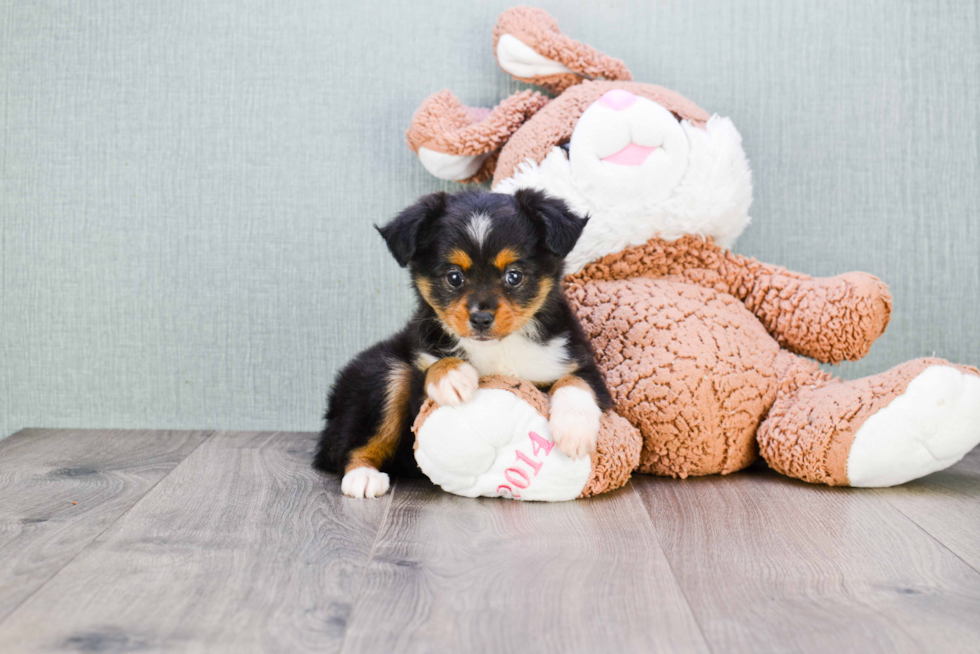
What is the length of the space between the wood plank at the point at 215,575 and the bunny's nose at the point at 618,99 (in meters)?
1.20

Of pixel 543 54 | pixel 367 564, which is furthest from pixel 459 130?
pixel 367 564

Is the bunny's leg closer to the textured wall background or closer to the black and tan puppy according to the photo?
the black and tan puppy

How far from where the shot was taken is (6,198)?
265cm

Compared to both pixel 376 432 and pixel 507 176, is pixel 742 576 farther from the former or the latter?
pixel 507 176

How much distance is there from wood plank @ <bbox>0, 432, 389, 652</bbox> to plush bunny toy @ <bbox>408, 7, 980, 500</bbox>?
342 mm

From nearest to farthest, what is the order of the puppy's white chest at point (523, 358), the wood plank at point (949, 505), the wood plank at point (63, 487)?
the wood plank at point (63, 487)
the wood plank at point (949, 505)
the puppy's white chest at point (523, 358)

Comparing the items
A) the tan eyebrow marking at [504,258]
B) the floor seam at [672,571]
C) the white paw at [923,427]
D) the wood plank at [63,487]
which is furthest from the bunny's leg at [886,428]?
the wood plank at [63,487]

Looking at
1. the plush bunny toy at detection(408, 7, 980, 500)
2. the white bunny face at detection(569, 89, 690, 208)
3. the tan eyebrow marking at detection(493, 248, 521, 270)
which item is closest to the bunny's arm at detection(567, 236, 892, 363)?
the plush bunny toy at detection(408, 7, 980, 500)

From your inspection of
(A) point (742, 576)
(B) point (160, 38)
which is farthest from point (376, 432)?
(B) point (160, 38)

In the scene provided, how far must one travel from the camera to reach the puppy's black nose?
1.73 meters

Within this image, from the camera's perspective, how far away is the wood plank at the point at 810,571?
1.19 m

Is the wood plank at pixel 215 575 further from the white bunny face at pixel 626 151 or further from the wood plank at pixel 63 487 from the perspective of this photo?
the white bunny face at pixel 626 151

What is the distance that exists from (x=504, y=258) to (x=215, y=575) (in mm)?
890

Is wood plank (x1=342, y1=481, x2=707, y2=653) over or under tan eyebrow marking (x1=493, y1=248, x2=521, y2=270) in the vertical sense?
under
